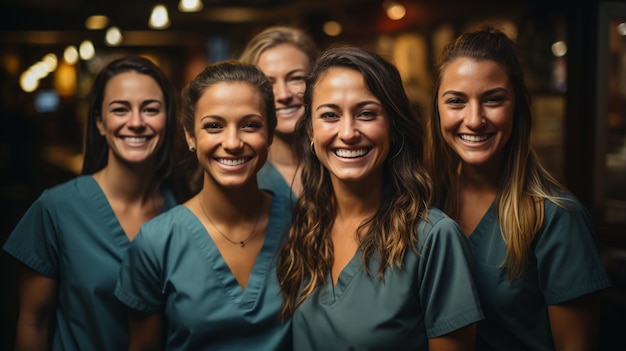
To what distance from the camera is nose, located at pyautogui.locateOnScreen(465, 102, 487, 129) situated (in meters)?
1.71

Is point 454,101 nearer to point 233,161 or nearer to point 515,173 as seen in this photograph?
point 515,173

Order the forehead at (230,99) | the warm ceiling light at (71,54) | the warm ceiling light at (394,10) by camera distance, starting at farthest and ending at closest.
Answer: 1. the warm ceiling light at (71,54)
2. the warm ceiling light at (394,10)
3. the forehead at (230,99)

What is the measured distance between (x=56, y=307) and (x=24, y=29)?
16.7 ft

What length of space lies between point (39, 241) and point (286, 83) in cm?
95

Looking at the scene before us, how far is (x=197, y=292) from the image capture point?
1756 mm

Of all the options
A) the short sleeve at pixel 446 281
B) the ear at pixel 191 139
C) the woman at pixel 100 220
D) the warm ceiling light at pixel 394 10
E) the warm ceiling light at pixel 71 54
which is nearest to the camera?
the short sleeve at pixel 446 281

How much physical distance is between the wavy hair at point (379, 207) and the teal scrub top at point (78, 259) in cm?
54

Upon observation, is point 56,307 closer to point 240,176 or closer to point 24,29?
point 240,176

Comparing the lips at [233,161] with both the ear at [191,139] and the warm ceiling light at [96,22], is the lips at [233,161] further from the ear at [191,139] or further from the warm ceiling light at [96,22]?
the warm ceiling light at [96,22]

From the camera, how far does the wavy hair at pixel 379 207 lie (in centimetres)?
167

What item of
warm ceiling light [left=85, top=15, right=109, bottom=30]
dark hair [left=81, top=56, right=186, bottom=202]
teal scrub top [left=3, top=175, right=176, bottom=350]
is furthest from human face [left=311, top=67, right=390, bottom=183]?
warm ceiling light [left=85, top=15, right=109, bottom=30]

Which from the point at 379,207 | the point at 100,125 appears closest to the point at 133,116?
the point at 100,125

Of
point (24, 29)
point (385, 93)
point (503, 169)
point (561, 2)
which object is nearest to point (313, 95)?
point (385, 93)

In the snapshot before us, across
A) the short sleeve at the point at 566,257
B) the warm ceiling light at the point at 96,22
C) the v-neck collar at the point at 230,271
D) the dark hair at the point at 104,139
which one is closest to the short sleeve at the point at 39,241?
the dark hair at the point at 104,139
